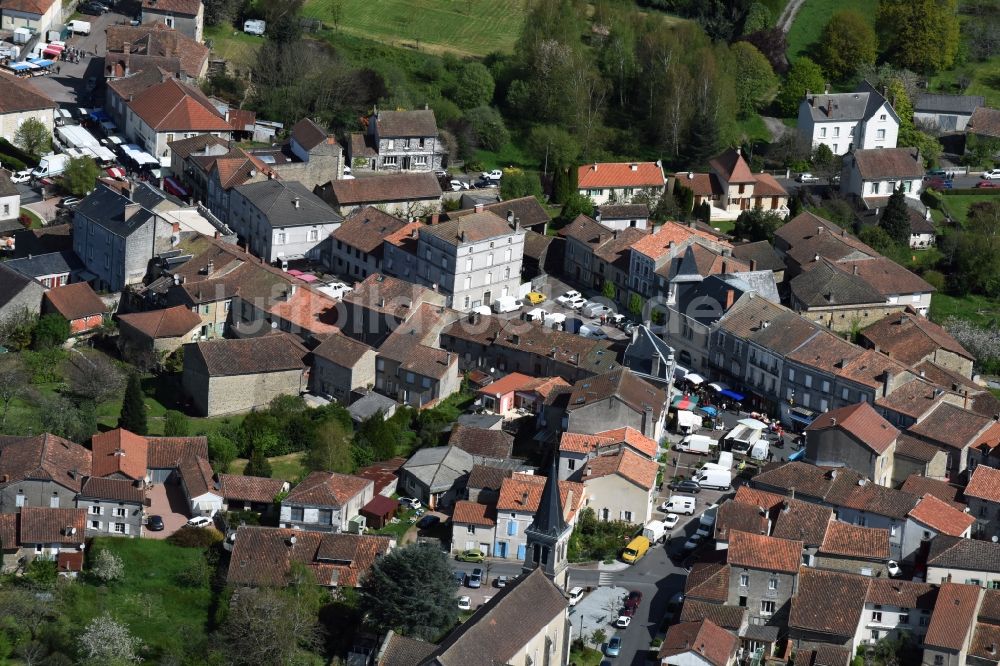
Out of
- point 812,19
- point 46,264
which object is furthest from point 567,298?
point 812,19

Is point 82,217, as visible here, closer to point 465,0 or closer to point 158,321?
point 158,321

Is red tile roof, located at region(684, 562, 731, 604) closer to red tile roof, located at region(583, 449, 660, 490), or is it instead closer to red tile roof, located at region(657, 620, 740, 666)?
red tile roof, located at region(657, 620, 740, 666)

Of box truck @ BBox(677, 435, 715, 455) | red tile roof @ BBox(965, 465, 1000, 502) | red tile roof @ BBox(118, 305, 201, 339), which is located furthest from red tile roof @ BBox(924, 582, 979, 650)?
red tile roof @ BBox(118, 305, 201, 339)

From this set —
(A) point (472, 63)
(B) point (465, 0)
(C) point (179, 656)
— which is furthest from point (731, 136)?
(C) point (179, 656)

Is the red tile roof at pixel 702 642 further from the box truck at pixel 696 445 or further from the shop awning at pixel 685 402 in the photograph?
the shop awning at pixel 685 402

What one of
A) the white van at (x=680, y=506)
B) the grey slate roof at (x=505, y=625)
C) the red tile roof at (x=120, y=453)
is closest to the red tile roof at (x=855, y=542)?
the white van at (x=680, y=506)

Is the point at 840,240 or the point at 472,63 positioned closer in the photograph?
the point at 840,240
